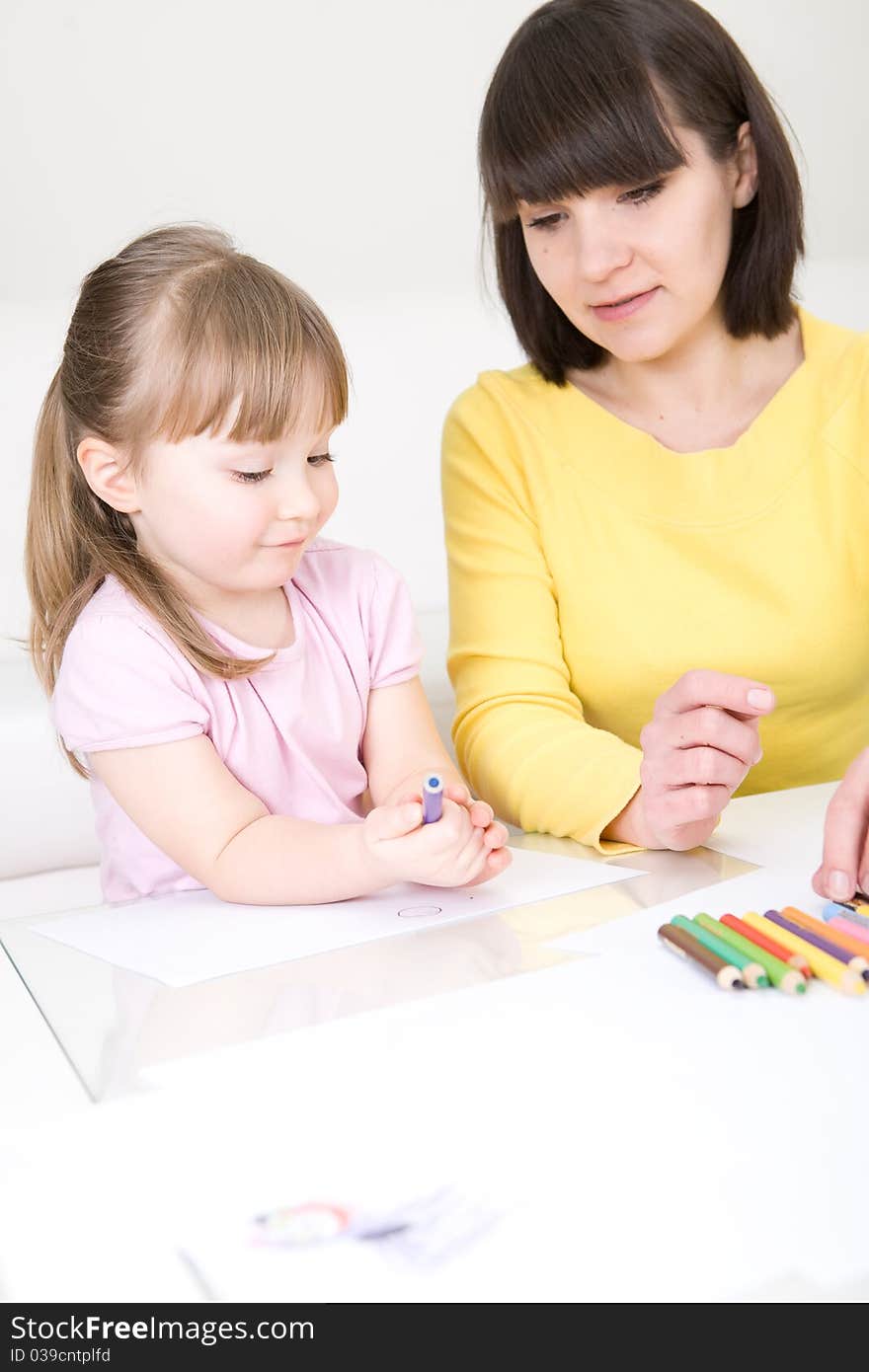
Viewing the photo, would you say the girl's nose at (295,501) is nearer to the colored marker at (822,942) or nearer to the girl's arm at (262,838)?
the girl's arm at (262,838)

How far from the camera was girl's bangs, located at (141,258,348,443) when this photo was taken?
35.9 inches

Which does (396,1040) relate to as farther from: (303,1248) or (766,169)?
(766,169)

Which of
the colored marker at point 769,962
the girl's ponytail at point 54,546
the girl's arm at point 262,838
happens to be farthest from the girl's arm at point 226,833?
the colored marker at point 769,962

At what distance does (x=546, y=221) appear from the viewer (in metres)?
1.14

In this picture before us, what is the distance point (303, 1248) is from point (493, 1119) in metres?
0.11

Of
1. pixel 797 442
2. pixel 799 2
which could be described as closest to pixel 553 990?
pixel 797 442

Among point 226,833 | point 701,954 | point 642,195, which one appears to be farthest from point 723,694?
point 642,195

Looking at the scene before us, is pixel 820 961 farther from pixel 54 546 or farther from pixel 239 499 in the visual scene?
pixel 54 546

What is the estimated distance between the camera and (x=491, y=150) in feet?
3.67

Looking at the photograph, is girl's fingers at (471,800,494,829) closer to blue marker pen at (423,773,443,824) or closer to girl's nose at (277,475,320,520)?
blue marker pen at (423,773,443,824)

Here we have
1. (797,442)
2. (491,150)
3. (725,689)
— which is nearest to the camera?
(725,689)

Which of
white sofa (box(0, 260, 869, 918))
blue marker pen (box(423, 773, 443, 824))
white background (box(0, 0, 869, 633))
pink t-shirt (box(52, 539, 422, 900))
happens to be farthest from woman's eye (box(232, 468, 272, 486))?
white background (box(0, 0, 869, 633))

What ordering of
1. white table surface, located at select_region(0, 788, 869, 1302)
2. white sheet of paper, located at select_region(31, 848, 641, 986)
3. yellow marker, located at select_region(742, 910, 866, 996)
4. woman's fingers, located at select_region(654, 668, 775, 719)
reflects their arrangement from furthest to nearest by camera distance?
woman's fingers, located at select_region(654, 668, 775, 719) < white sheet of paper, located at select_region(31, 848, 641, 986) < yellow marker, located at select_region(742, 910, 866, 996) < white table surface, located at select_region(0, 788, 869, 1302)

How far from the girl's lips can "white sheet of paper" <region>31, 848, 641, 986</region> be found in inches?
19.2
